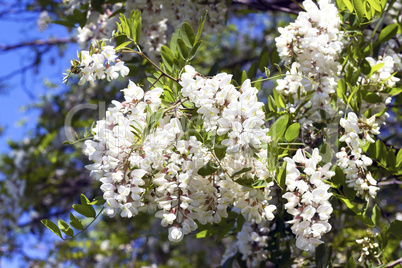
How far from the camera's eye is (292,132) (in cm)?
129

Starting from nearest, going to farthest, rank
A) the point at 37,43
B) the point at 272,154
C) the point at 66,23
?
the point at 272,154
the point at 66,23
the point at 37,43

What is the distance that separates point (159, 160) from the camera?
115cm

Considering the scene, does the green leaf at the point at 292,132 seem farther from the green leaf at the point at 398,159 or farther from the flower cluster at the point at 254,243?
the flower cluster at the point at 254,243

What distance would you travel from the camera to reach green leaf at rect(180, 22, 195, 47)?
1.39m

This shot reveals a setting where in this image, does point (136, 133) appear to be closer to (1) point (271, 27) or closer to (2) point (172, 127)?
(2) point (172, 127)

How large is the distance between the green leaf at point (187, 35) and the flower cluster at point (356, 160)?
1.74 ft

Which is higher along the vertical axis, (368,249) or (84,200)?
(84,200)

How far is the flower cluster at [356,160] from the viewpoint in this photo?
4.08 feet

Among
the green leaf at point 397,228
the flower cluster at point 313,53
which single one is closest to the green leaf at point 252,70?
the flower cluster at point 313,53

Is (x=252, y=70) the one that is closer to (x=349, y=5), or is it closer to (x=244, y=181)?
(x=349, y=5)

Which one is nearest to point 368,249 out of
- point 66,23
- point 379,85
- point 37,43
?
point 379,85

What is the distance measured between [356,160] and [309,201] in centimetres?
23

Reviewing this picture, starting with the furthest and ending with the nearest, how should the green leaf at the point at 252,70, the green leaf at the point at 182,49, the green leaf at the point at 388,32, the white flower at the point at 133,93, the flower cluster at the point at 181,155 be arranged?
the green leaf at the point at 252,70, the green leaf at the point at 388,32, the green leaf at the point at 182,49, the white flower at the point at 133,93, the flower cluster at the point at 181,155

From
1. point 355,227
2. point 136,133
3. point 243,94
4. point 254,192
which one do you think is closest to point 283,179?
point 254,192
